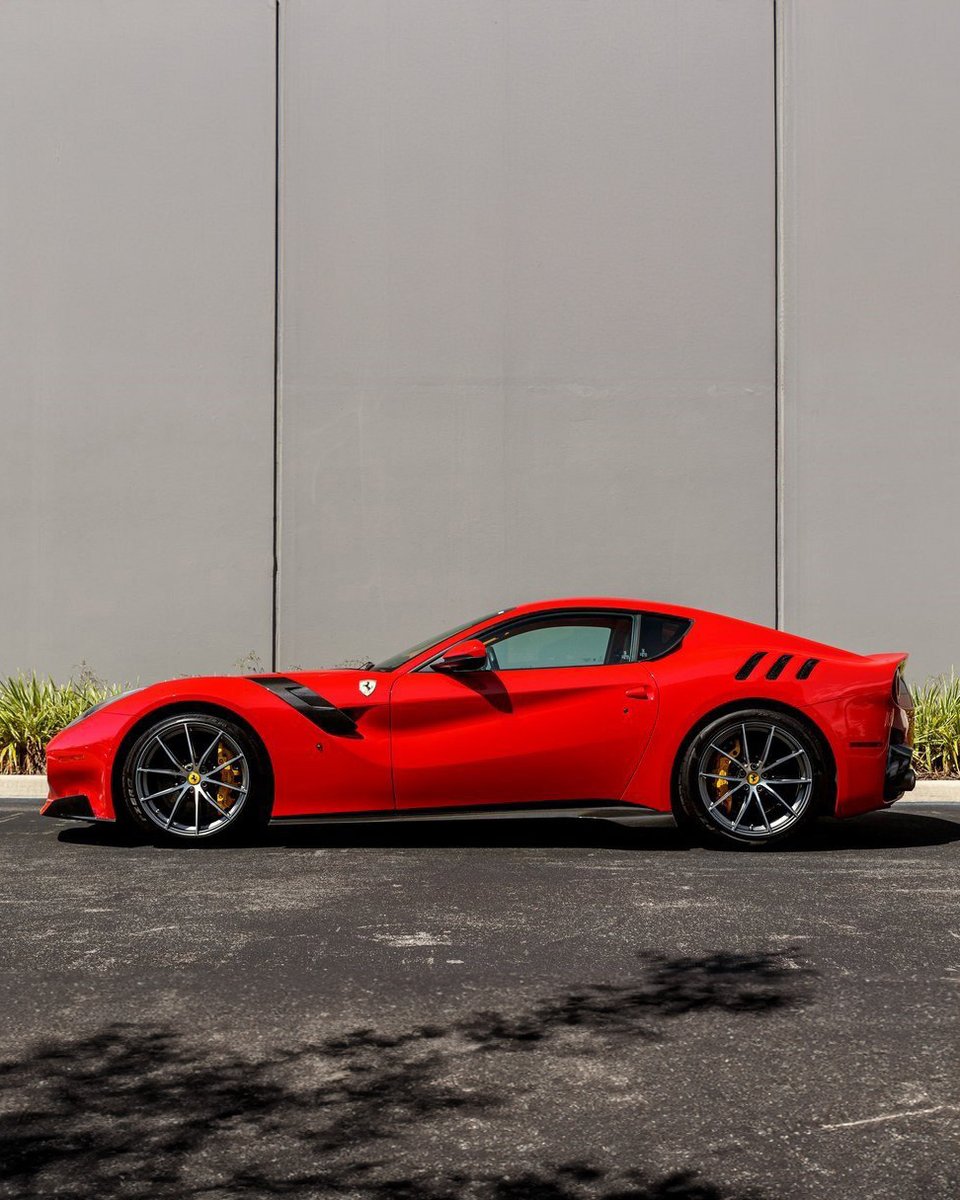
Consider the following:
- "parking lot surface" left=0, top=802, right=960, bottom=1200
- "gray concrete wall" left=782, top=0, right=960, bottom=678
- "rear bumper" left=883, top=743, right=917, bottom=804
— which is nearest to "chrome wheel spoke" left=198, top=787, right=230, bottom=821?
"parking lot surface" left=0, top=802, right=960, bottom=1200

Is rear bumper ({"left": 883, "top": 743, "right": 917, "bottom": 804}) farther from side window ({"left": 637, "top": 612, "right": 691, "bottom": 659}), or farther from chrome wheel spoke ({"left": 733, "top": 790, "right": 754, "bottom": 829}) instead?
side window ({"left": 637, "top": 612, "right": 691, "bottom": 659})

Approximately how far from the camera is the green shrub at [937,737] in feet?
36.6

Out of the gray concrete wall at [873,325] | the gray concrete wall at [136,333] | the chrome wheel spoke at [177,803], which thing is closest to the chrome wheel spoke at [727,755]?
the chrome wheel spoke at [177,803]

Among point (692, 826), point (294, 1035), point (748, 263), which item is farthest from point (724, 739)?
point (748, 263)

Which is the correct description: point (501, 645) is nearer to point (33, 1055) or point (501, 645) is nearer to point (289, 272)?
point (33, 1055)

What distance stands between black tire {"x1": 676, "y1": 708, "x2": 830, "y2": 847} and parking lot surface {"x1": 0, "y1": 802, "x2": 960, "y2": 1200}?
412 millimetres

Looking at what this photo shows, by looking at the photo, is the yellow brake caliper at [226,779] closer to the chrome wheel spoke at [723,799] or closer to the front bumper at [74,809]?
the front bumper at [74,809]

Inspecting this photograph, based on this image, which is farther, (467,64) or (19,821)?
(467,64)

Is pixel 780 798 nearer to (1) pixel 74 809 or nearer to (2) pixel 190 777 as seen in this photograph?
(2) pixel 190 777

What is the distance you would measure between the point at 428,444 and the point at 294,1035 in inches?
398

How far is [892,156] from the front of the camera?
553 inches

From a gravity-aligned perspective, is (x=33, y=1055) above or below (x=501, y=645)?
below

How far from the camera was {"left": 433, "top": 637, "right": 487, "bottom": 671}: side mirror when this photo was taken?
7.47 metres

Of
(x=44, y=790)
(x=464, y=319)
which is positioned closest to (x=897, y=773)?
(x=44, y=790)
